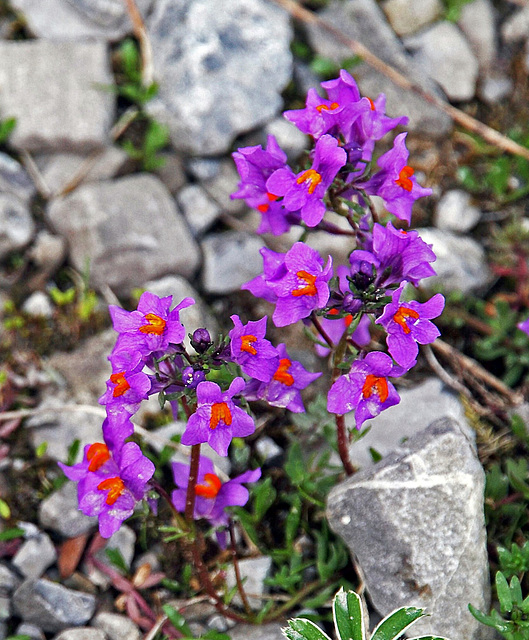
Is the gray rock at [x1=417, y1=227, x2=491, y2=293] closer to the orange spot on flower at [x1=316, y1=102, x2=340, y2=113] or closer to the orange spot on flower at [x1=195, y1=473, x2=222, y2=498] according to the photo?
the orange spot on flower at [x1=316, y1=102, x2=340, y2=113]

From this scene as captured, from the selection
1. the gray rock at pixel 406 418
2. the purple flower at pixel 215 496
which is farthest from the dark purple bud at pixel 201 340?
the gray rock at pixel 406 418

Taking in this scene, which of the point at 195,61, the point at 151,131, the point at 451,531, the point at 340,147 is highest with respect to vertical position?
the point at 340,147

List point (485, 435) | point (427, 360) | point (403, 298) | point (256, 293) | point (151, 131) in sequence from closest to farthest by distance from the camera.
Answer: point (256, 293) < point (403, 298) < point (485, 435) < point (427, 360) < point (151, 131)

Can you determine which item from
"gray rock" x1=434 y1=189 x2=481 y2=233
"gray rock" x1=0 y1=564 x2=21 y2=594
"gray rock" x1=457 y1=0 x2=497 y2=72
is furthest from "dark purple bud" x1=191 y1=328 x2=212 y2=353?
"gray rock" x1=457 y1=0 x2=497 y2=72

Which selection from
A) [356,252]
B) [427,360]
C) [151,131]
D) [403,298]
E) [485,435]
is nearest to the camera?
[356,252]

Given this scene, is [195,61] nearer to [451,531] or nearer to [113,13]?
[113,13]

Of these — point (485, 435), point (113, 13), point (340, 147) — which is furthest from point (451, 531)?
point (113, 13)
